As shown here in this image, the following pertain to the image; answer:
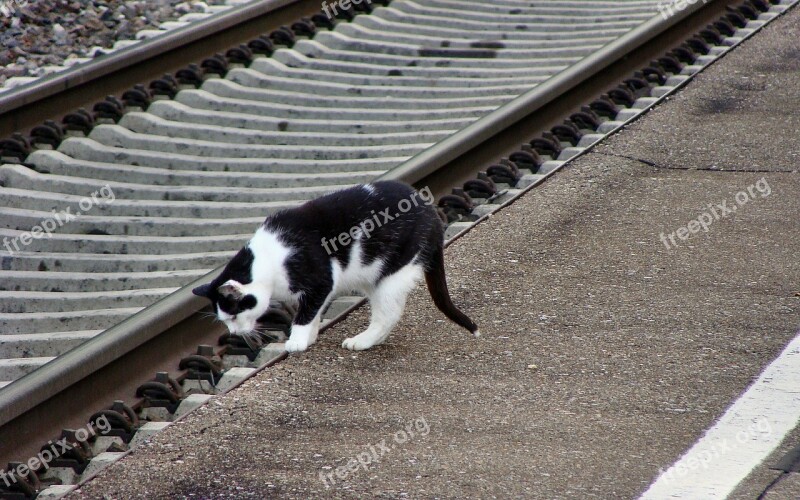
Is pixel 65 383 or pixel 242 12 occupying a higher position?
pixel 242 12

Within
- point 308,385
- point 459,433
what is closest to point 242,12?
point 308,385

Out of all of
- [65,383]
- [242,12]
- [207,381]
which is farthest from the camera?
[242,12]

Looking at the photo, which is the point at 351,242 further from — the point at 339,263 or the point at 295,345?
the point at 295,345

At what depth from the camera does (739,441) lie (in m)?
3.71

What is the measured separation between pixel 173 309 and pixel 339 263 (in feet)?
2.38

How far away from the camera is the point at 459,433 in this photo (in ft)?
12.9

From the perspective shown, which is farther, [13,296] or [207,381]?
[13,296]

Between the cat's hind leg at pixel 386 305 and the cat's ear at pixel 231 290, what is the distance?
20.3 inches

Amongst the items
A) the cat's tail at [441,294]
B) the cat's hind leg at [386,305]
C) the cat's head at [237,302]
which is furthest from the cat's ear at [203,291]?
the cat's tail at [441,294]

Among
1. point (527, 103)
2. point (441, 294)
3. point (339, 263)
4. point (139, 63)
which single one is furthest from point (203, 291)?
point (139, 63)

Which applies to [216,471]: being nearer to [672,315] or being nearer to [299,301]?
[299,301]

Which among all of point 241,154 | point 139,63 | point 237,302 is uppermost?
point 139,63

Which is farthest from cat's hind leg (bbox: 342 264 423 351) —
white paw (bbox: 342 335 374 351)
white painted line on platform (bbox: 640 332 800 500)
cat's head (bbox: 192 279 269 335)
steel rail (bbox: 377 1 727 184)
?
white painted line on platform (bbox: 640 332 800 500)

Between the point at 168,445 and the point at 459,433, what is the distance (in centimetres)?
102
